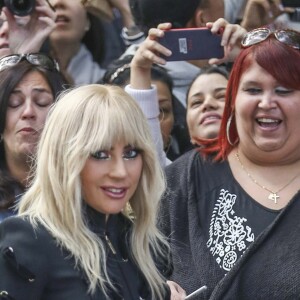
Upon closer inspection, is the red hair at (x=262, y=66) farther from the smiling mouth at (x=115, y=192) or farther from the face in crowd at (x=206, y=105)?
the smiling mouth at (x=115, y=192)

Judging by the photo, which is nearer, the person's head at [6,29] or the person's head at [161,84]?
the person's head at [6,29]

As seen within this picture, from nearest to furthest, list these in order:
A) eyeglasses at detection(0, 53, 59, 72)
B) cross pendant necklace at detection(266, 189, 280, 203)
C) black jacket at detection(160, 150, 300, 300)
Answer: black jacket at detection(160, 150, 300, 300) < cross pendant necklace at detection(266, 189, 280, 203) < eyeglasses at detection(0, 53, 59, 72)

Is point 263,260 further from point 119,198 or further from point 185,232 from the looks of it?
point 119,198

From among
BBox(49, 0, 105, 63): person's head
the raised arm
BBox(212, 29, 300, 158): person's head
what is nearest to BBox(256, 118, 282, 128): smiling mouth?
BBox(212, 29, 300, 158): person's head

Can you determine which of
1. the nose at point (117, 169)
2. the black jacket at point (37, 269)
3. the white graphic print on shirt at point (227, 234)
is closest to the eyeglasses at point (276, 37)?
the white graphic print on shirt at point (227, 234)

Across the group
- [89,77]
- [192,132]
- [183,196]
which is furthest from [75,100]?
[89,77]

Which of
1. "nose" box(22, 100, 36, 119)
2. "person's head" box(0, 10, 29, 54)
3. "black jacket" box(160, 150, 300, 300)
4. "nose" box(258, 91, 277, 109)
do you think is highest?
"nose" box(258, 91, 277, 109)

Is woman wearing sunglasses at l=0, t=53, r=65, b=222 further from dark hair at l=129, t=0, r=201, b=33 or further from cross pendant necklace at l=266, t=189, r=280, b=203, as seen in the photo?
cross pendant necklace at l=266, t=189, r=280, b=203

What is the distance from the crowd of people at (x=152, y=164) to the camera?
113 inches

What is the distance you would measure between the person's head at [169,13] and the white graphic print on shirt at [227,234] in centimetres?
130

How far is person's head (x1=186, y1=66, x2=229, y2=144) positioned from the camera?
4508mm

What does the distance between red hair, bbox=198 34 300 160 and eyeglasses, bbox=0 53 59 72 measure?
2.55ft

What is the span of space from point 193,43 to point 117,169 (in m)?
1.33

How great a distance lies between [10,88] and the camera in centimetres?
397
